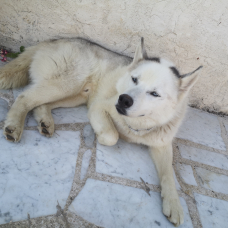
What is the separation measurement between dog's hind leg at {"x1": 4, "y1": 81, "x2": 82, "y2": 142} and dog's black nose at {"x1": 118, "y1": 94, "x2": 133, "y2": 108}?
1.05m

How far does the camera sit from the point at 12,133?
216 centimetres

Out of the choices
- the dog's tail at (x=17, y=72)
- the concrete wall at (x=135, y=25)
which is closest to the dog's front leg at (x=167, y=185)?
the concrete wall at (x=135, y=25)

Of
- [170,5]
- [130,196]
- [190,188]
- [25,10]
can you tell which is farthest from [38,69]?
[190,188]

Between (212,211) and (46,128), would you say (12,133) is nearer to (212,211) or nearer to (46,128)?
(46,128)

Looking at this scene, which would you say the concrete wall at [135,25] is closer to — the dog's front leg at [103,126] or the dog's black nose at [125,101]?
the dog's front leg at [103,126]

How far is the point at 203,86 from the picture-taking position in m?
3.75

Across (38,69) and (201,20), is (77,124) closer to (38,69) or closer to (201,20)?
(38,69)

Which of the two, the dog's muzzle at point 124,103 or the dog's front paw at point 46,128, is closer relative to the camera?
the dog's muzzle at point 124,103

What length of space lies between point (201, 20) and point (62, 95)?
2393 mm

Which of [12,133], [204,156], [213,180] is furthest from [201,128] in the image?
[12,133]

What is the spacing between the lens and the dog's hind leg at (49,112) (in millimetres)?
2393

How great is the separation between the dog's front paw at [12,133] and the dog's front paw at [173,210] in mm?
1634

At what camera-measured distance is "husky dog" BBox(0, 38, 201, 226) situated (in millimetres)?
2154

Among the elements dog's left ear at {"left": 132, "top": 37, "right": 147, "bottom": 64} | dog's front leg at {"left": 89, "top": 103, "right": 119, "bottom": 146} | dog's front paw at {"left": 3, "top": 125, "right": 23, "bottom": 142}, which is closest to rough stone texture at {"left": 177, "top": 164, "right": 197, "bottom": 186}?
dog's front leg at {"left": 89, "top": 103, "right": 119, "bottom": 146}
